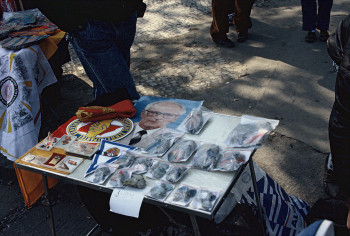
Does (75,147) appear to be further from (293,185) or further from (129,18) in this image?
(293,185)

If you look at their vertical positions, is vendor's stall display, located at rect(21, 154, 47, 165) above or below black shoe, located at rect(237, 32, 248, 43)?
above

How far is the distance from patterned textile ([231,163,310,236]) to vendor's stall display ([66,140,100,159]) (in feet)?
2.64

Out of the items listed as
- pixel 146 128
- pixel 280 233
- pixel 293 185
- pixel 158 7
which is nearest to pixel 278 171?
pixel 293 185

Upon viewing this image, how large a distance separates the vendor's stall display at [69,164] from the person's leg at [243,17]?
143 inches

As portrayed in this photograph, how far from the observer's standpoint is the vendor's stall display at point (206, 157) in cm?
161

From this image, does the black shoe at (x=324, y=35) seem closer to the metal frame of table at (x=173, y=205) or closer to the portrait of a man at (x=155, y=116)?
the portrait of a man at (x=155, y=116)

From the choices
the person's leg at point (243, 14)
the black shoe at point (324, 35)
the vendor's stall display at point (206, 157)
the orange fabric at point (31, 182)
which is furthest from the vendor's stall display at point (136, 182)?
the black shoe at point (324, 35)

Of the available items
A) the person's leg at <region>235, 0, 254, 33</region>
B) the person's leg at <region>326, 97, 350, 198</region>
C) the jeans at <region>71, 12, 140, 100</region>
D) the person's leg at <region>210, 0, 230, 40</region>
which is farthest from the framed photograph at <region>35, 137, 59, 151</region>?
the person's leg at <region>235, 0, 254, 33</region>

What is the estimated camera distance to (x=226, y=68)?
4309 millimetres

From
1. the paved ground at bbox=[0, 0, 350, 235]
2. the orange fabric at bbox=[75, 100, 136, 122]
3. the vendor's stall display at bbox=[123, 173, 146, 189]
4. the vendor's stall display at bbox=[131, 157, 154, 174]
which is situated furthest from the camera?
the paved ground at bbox=[0, 0, 350, 235]

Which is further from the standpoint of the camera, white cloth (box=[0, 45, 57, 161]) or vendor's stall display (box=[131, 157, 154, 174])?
white cloth (box=[0, 45, 57, 161])

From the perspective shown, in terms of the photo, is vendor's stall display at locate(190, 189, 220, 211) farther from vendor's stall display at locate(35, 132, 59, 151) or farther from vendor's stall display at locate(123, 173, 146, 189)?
vendor's stall display at locate(35, 132, 59, 151)

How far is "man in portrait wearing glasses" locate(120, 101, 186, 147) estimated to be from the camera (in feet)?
6.32

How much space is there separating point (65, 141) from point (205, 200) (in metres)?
0.91
